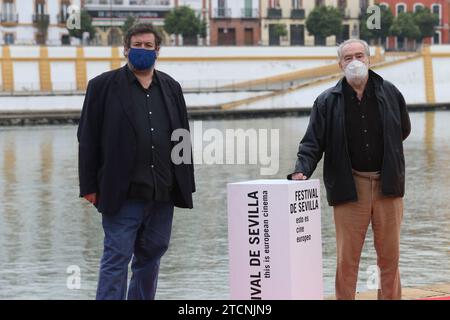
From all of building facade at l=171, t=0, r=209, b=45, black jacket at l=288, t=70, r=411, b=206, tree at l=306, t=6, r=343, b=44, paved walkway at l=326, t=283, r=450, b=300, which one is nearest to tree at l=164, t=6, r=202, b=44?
building facade at l=171, t=0, r=209, b=45

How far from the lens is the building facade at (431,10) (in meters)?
78.2

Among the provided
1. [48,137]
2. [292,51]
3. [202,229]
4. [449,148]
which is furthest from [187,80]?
[202,229]

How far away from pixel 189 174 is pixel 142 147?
350 mm

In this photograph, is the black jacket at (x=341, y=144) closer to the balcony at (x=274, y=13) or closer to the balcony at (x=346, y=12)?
the balcony at (x=274, y=13)

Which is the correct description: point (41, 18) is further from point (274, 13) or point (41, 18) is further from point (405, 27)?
point (405, 27)

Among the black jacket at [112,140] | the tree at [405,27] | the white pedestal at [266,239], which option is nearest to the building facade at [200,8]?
the tree at [405,27]

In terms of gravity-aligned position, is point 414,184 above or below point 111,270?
below

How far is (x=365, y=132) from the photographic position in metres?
6.61

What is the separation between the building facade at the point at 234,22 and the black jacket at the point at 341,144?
2724 inches

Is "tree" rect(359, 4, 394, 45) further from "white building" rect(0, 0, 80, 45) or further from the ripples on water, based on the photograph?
the ripples on water

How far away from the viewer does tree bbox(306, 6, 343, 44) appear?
72.9 metres

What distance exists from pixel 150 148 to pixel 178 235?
23.0 feet

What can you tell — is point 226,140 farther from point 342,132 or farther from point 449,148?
point 342,132
